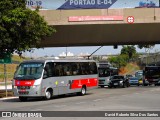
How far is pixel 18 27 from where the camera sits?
2869cm

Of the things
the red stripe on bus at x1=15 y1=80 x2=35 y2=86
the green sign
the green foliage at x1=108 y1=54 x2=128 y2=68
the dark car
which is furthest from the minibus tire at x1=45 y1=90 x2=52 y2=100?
the green foliage at x1=108 y1=54 x2=128 y2=68

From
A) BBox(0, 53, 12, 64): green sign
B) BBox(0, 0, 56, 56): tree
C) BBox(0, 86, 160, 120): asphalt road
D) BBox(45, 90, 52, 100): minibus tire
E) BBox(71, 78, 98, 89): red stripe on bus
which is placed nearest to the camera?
BBox(0, 86, 160, 120): asphalt road

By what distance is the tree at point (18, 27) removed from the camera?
27844mm

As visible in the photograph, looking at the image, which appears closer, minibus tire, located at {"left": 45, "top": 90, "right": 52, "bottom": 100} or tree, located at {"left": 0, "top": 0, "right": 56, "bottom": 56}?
minibus tire, located at {"left": 45, "top": 90, "right": 52, "bottom": 100}

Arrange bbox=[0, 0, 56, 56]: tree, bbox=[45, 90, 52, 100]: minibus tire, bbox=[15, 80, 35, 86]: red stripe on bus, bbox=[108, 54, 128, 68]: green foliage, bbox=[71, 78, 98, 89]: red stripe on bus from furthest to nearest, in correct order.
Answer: bbox=[108, 54, 128, 68]: green foliage < bbox=[71, 78, 98, 89]: red stripe on bus < bbox=[0, 0, 56, 56]: tree < bbox=[45, 90, 52, 100]: minibus tire < bbox=[15, 80, 35, 86]: red stripe on bus

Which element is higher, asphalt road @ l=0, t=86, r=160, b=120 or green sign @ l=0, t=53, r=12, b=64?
green sign @ l=0, t=53, r=12, b=64

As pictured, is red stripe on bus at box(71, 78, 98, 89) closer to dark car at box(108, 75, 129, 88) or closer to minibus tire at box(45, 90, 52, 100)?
minibus tire at box(45, 90, 52, 100)

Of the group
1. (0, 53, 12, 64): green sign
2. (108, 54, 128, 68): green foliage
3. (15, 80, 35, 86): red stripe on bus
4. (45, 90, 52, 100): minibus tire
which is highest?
(0, 53, 12, 64): green sign

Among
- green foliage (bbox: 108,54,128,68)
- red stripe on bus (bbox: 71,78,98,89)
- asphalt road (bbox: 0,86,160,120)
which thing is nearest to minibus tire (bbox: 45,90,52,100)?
asphalt road (bbox: 0,86,160,120)

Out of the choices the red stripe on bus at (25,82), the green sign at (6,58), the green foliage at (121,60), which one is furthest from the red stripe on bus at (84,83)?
the green foliage at (121,60)

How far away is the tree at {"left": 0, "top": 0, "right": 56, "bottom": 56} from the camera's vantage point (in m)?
27.8

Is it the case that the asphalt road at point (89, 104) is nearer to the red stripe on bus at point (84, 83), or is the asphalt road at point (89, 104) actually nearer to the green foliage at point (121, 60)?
the red stripe on bus at point (84, 83)

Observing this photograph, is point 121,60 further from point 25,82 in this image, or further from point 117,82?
point 25,82

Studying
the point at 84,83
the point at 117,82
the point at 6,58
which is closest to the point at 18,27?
the point at 6,58
